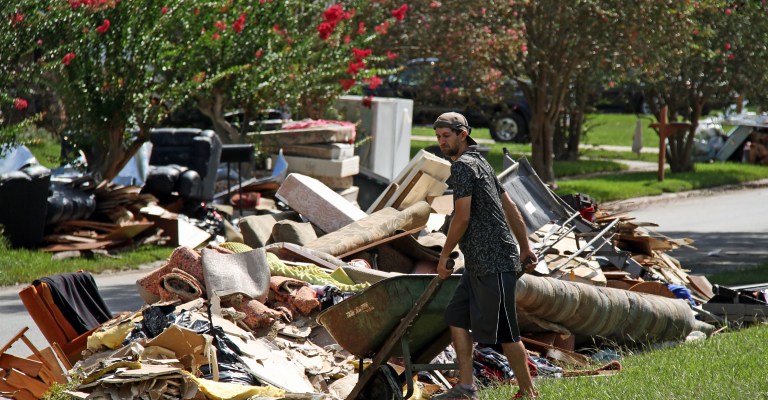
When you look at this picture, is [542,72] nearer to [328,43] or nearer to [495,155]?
[328,43]

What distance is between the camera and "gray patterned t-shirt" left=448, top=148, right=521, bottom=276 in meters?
6.39

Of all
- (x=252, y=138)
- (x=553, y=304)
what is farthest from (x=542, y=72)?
(x=553, y=304)

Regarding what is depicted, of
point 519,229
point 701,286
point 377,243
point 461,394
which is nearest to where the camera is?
point 461,394

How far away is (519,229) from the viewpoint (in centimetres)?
664

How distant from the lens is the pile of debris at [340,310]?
6.66 m

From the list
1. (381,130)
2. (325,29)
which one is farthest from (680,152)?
(325,29)

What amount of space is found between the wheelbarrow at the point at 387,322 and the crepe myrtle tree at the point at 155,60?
291 inches

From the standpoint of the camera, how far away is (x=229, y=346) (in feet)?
23.2

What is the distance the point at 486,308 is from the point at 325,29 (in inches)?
444

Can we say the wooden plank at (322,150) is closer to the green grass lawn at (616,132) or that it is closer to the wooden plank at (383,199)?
the wooden plank at (383,199)

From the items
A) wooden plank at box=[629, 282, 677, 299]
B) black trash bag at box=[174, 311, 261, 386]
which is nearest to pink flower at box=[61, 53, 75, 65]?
black trash bag at box=[174, 311, 261, 386]

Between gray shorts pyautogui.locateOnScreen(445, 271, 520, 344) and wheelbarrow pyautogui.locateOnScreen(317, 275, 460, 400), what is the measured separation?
5.9 inches

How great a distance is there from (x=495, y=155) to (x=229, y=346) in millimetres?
18851

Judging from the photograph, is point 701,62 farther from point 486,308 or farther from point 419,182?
point 486,308
